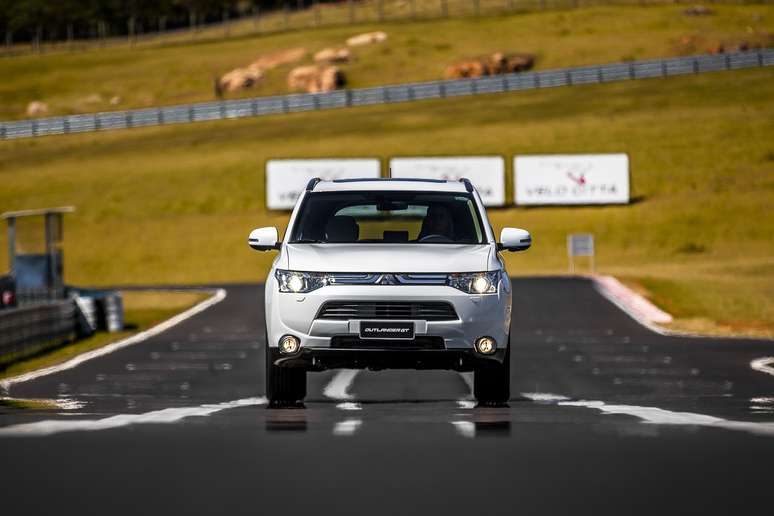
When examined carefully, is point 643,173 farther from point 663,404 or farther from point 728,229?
point 663,404

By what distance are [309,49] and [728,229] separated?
56040 mm

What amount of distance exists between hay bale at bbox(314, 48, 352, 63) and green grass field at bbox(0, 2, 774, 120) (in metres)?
0.92

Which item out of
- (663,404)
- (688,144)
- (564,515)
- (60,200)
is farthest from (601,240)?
(564,515)

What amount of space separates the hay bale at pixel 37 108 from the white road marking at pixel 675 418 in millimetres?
90554

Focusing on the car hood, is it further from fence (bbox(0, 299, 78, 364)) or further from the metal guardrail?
the metal guardrail

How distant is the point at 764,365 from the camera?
68.6 ft

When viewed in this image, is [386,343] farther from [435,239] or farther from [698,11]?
[698,11]

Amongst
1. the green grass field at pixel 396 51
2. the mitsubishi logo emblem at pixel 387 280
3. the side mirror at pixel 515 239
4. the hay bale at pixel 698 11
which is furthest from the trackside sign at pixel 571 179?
the hay bale at pixel 698 11

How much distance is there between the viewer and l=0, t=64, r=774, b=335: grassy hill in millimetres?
59656

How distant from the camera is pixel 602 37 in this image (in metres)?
110

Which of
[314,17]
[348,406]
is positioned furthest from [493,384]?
[314,17]

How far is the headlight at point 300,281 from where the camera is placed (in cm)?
1327

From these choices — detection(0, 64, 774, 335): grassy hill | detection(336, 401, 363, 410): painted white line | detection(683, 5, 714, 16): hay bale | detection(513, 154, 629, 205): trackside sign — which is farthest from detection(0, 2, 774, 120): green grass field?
detection(336, 401, 363, 410): painted white line

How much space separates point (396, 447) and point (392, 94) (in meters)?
76.3
